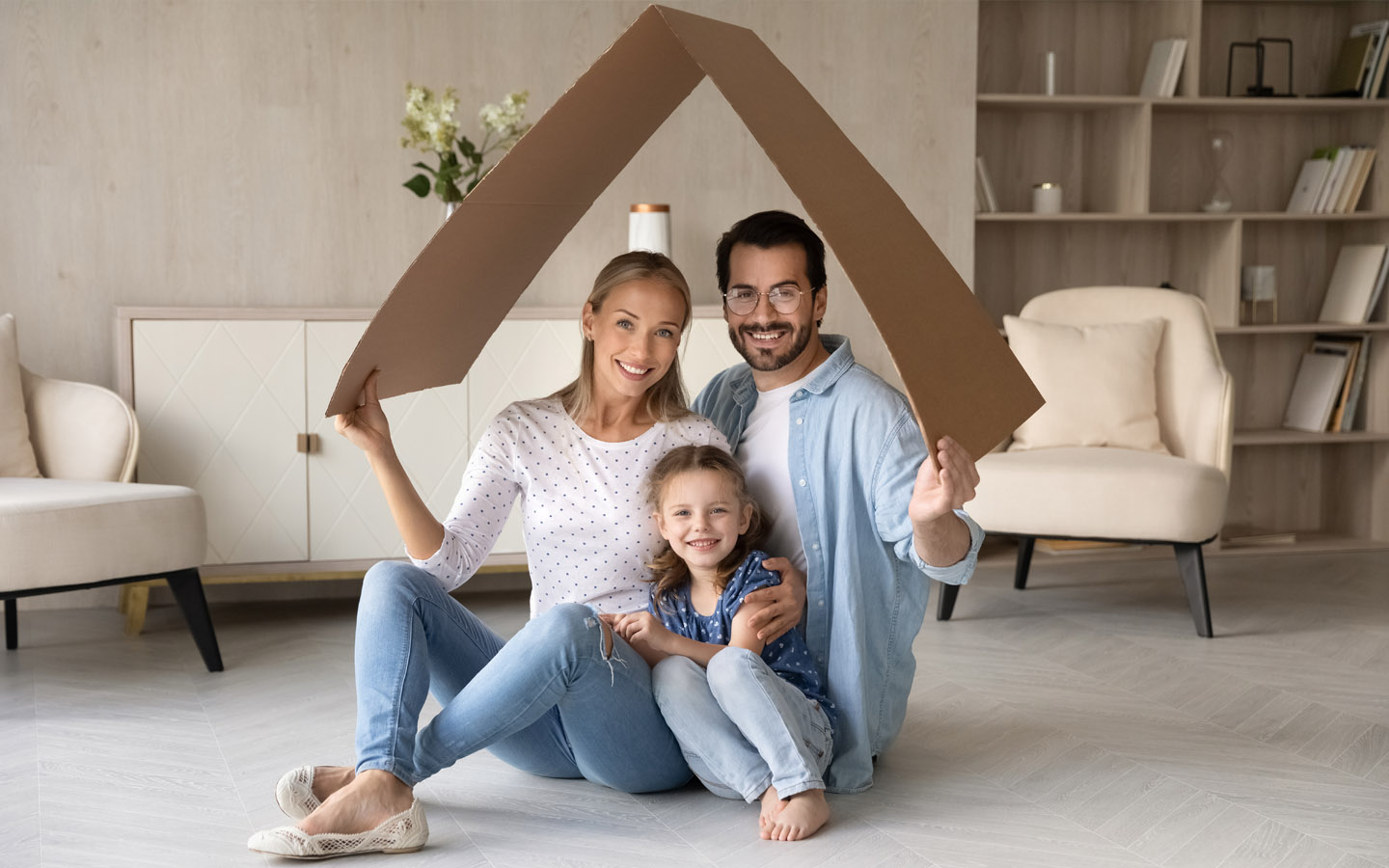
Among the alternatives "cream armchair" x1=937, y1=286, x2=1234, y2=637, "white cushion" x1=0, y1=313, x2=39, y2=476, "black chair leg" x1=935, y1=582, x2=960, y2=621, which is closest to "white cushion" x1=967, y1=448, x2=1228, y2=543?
"cream armchair" x1=937, y1=286, x2=1234, y2=637

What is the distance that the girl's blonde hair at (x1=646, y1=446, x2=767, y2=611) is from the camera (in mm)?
2057

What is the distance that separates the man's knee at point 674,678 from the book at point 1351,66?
3768mm

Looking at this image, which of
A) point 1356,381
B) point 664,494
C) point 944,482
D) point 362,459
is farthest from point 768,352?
point 1356,381

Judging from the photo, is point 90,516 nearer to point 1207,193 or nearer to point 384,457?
point 384,457

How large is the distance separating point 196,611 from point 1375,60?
417cm

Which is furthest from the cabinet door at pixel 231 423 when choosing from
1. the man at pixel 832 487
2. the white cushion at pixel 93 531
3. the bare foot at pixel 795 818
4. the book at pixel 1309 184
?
the book at pixel 1309 184

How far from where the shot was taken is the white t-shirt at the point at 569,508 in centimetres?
211

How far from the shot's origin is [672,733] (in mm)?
2068

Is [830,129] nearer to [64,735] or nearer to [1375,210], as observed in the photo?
[64,735]

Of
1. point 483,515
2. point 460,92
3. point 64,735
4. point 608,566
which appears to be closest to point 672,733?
point 608,566

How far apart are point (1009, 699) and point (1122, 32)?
2.83 metres

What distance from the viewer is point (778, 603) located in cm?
206

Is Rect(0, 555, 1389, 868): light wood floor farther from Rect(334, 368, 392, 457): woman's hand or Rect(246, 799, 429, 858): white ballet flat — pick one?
Rect(334, 368, 392, 457): woman's hand

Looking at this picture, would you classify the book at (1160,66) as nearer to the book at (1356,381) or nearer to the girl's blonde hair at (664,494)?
the book at (1356,381)
